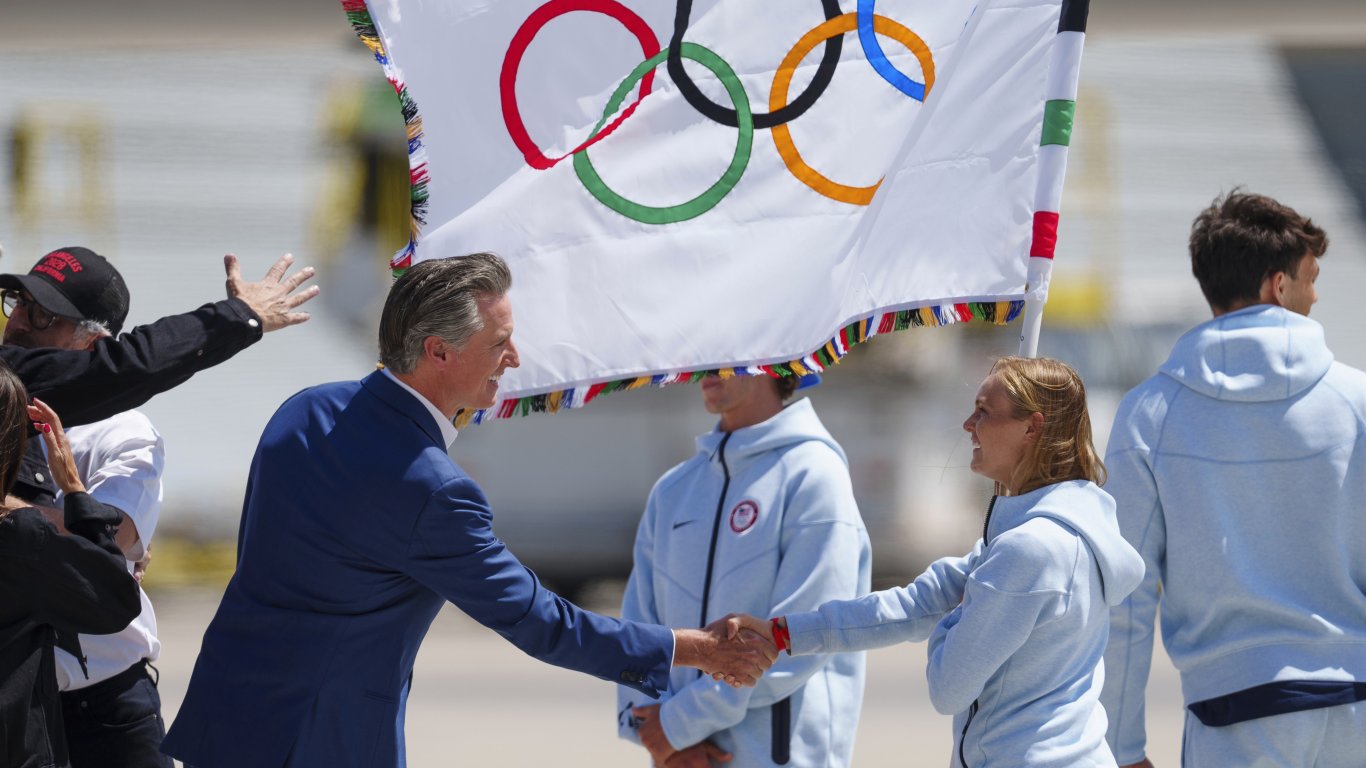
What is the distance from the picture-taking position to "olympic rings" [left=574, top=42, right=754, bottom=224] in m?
2.98

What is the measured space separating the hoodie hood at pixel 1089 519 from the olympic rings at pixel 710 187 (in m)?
0.86

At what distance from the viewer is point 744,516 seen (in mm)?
3312

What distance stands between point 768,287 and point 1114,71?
9762mm

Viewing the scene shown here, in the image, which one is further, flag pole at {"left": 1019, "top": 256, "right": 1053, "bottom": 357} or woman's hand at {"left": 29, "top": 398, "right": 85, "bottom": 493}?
flag pole at {"left": 1019, "top": 256, "right": 1053, "bottom": 357}

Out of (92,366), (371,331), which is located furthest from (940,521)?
(92,366)

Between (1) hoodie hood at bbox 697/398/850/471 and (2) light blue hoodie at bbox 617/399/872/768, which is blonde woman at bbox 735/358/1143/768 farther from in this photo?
(1) hoodie hood at bbox 697/398/850/471

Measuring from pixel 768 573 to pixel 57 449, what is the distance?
1426 millimetres

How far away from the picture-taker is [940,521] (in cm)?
1069

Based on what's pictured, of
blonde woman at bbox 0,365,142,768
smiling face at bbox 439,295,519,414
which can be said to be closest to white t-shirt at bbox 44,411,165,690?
blonde woman at bbox 0,365,142,768

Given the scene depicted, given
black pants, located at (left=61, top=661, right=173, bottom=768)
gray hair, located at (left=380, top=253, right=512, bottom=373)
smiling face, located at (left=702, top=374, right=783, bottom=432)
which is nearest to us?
gray hair, located at (left=380, top=253, right=512, bottom=373)

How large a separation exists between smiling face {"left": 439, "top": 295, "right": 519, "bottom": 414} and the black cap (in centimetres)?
91

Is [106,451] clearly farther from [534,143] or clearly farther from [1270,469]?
[1270,469]

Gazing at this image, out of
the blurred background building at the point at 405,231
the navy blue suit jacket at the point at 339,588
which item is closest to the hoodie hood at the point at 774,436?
the navy blue suit jacket at the point at 339,588

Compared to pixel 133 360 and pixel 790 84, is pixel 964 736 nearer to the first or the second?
pixel 790 84
